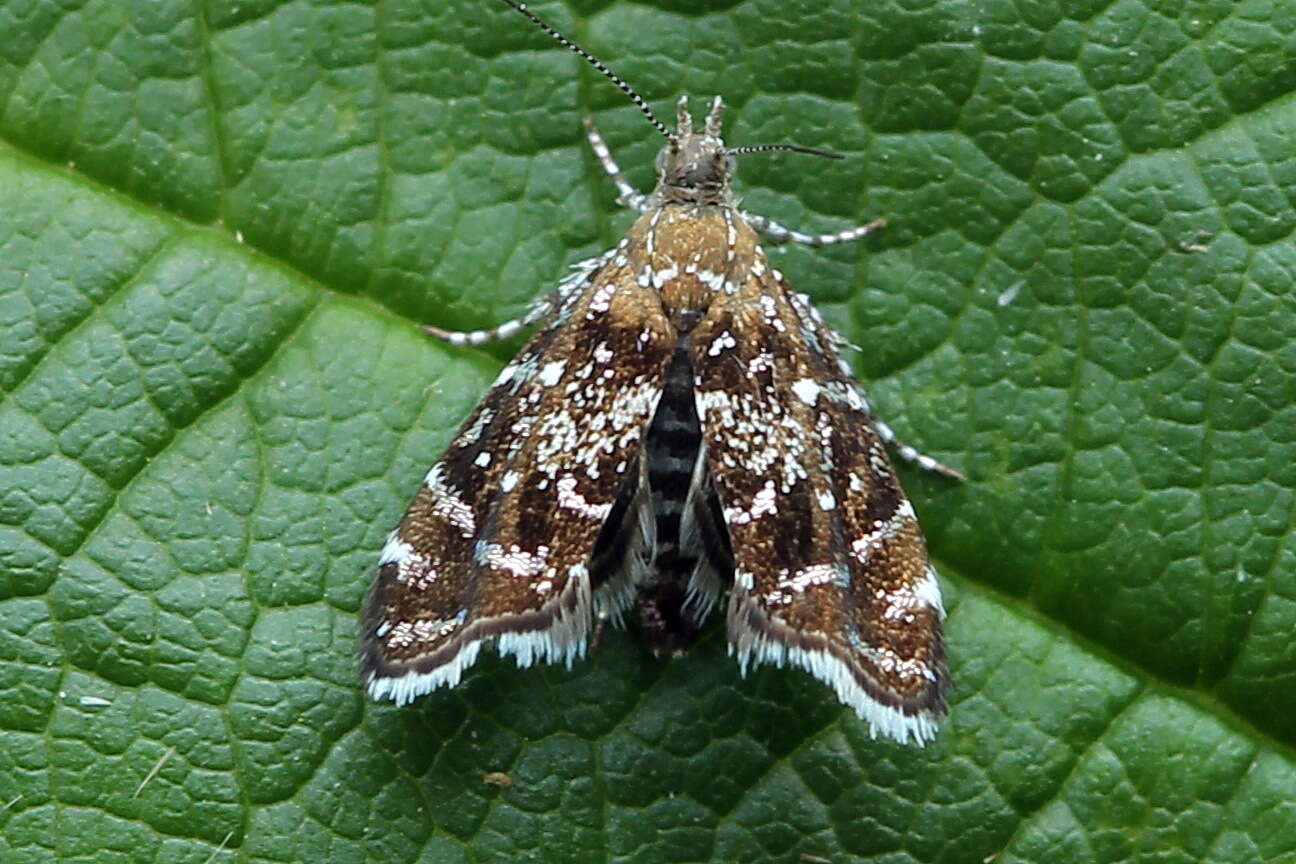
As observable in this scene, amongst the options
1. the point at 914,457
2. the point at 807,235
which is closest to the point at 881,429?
the point at 914,457

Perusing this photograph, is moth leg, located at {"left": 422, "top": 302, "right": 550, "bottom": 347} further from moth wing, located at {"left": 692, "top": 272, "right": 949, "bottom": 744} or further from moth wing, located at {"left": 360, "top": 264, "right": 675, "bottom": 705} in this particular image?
moth wing, located at {"left": 692, "top": 272, "right": 949, "bottom": 744}

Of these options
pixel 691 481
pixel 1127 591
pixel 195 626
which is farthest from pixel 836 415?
pixel 195 626

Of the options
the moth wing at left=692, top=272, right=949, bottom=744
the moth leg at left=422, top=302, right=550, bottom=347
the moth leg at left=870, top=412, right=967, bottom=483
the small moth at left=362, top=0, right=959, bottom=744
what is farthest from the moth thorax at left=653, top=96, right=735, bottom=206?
the moth leg at left=870, top=412, right=967, bottom=483

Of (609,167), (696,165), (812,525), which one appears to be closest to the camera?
(812,525)

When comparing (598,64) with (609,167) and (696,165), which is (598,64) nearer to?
(609,167)

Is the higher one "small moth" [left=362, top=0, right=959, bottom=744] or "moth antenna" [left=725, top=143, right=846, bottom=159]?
"moth antenna" [left=725, top=143, right=846, bottom=159]
